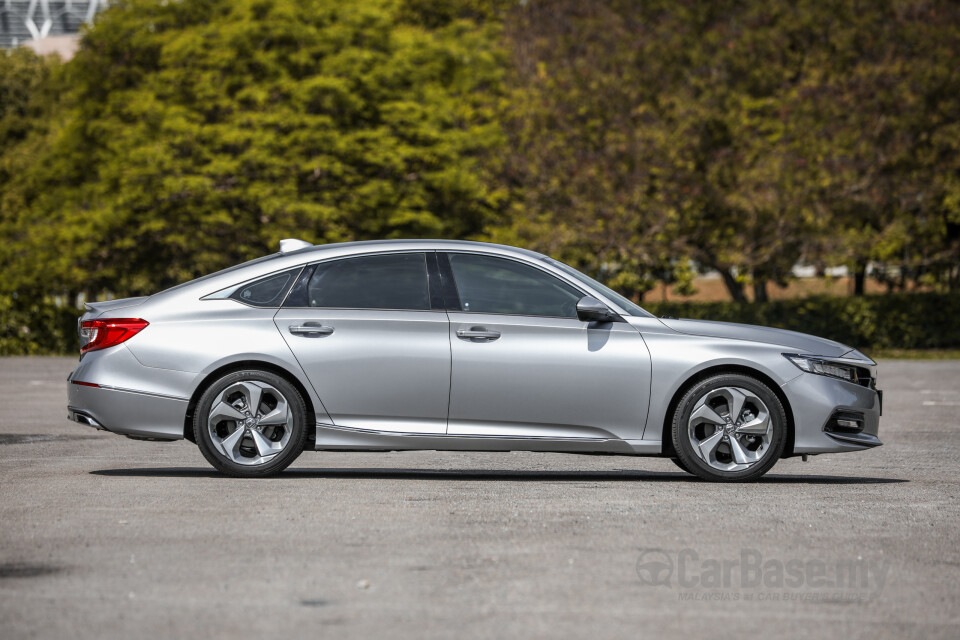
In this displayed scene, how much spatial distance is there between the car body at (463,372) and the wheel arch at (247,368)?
0.01m

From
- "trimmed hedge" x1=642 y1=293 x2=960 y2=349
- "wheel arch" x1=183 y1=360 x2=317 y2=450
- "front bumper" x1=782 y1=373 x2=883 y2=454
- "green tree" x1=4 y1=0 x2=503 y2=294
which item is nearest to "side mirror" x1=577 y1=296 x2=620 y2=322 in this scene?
"front bumper" x1=782 y1=373 x2=883 y2=454

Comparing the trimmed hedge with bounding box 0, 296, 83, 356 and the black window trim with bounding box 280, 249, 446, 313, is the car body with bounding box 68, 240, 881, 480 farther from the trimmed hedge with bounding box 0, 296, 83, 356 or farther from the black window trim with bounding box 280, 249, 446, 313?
the trimmed hedge with bounding box 0, 296, 83, 356

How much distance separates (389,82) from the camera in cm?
3853

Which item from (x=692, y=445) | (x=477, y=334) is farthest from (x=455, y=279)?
(x=692, y=445)

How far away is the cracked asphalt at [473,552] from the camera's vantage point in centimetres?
513

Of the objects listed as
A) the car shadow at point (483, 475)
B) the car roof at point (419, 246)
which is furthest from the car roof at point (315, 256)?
the car shadow at point (483, 475)

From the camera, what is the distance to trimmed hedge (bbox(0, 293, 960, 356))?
36.1 meters

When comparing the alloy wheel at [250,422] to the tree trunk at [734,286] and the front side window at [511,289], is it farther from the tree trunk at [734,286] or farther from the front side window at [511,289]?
the tree trunk at [734,286]

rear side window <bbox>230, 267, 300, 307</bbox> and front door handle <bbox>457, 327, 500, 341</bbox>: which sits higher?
rear side window <bbox>230, 267, 300, 307</bbox>

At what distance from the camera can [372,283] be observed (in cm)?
934

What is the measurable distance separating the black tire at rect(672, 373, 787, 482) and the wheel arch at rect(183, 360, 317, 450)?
2.35 metres

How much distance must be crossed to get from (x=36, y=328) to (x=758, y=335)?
29891 millimetres

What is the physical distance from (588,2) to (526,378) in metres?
33.1

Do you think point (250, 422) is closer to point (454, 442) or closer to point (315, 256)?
point (315, 256)
